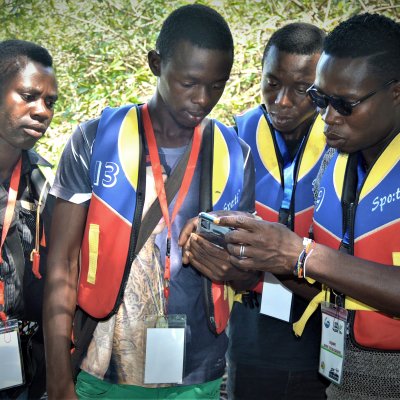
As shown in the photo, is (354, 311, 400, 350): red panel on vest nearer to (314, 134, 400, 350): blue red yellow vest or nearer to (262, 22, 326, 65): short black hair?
(314, 134, 400, 350): blue red yellow vest

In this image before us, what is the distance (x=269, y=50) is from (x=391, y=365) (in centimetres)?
184

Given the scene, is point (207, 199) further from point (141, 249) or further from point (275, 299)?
point (275, 299)

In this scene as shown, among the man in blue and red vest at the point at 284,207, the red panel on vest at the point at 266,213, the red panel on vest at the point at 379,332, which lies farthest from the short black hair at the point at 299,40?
the red panel on vest at the point at 379,332

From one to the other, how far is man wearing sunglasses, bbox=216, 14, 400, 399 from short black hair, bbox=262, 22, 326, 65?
0.71 meters

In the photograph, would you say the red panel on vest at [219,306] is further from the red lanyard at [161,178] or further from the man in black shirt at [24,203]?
the man in black shirt at [24,203]

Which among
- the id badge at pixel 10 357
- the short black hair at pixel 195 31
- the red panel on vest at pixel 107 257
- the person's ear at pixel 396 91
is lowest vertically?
the id badge at pixel 10 357

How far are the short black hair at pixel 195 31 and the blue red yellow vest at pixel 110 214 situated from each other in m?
0.41

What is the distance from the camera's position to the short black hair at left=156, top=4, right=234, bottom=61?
8.83ft

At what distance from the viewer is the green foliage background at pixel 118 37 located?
6.63 m

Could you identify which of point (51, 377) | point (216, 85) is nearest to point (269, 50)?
point (216, 85)

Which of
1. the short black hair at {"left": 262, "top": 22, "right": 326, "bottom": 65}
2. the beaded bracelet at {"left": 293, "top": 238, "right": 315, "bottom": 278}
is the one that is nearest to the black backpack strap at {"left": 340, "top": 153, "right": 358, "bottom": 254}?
the beaded bracelet at {"left": 293, "top": 238, "right": 315, "bottom": 278}

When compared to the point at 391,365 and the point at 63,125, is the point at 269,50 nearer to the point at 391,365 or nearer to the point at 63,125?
→ the point at 391,365

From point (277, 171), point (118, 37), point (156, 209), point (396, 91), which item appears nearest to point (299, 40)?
point (277, 171)

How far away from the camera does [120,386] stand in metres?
2.57
